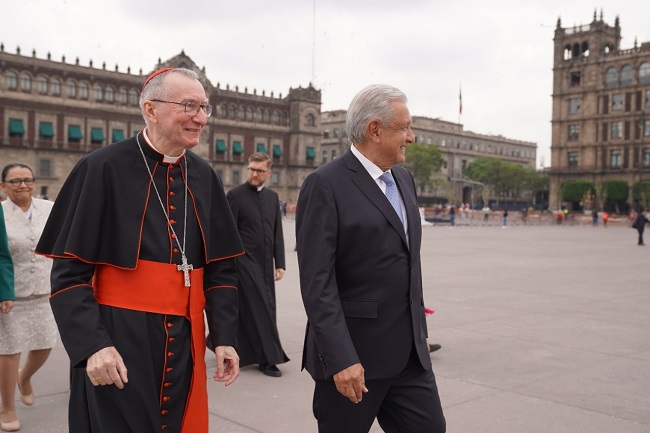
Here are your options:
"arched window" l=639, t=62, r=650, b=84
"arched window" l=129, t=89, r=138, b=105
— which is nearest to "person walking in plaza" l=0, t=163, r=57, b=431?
"arched window" l=129, t=89, r=138, b=105

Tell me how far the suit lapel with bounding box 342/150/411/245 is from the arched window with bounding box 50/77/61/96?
58816mm

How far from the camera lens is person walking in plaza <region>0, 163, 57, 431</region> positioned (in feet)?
14.0

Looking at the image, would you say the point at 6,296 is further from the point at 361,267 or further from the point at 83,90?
the point at 83,90

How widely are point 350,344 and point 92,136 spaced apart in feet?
197

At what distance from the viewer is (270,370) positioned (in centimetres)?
560

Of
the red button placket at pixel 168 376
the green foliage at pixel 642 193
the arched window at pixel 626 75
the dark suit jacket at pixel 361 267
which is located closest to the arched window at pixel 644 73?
the arched window at pixel 626 75

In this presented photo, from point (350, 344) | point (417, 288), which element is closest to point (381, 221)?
point (417, 288)

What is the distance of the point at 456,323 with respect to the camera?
7.82 m

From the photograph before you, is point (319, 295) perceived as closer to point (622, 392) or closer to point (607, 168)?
point (622, 392)

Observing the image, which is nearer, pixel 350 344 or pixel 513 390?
pixel 350 344

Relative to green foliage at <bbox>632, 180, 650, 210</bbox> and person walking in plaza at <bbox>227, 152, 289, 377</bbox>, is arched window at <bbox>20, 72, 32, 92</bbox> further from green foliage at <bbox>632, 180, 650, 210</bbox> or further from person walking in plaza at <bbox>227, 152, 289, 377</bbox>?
person walking in plaza at <bbox>227, 152, 289, 377</bbox>

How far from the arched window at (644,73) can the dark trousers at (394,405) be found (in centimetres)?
7096

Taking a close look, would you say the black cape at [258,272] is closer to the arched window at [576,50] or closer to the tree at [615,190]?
the tree at [615,190]

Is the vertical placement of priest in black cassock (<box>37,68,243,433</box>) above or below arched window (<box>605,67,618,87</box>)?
below
